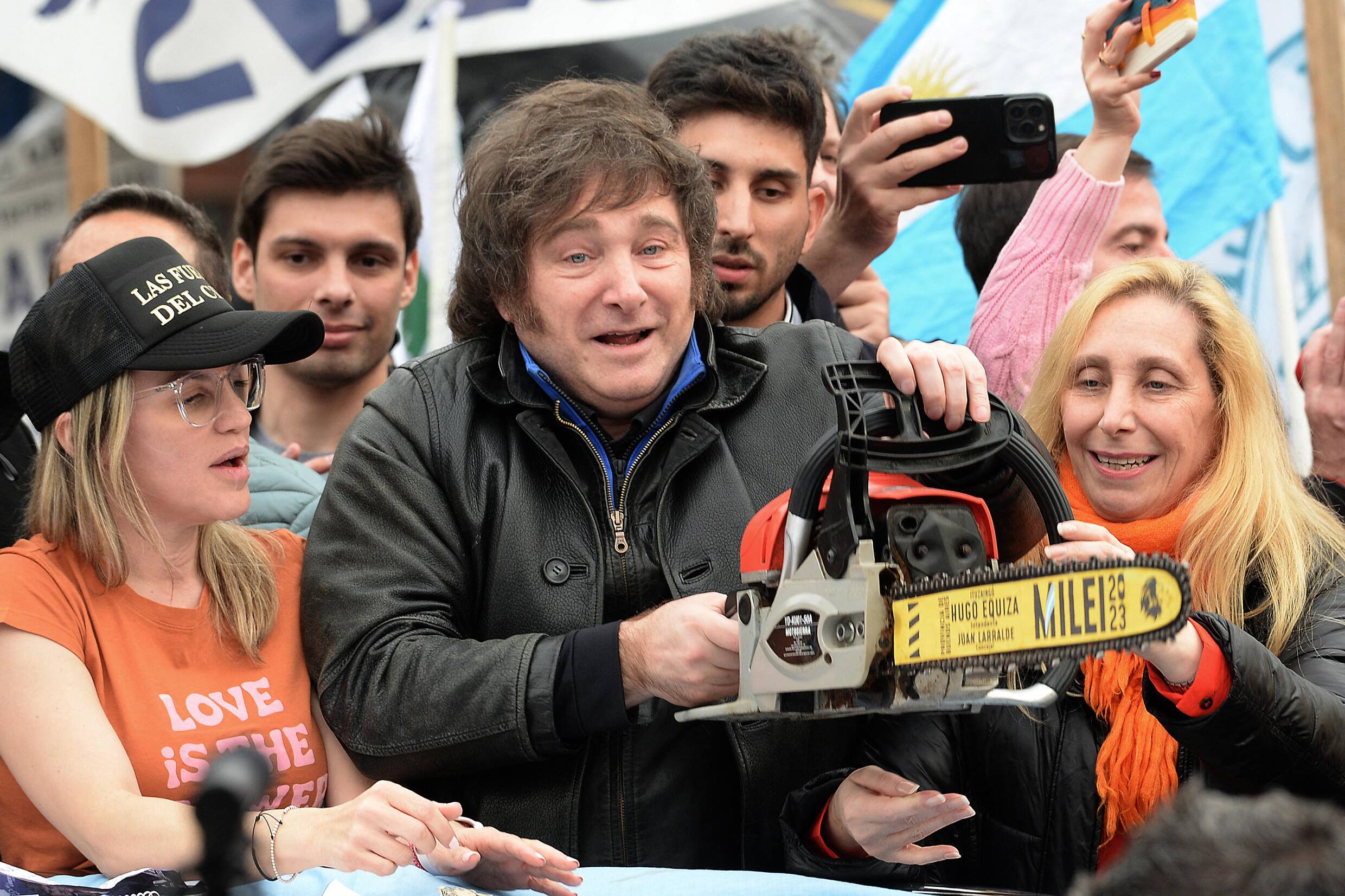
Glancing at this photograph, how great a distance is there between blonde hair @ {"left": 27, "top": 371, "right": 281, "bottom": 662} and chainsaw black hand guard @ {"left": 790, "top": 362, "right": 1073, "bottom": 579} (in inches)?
40.1

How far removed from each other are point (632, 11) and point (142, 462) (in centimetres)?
245

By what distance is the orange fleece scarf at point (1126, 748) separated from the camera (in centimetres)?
190

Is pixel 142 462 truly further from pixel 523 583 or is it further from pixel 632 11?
pixel 632 11

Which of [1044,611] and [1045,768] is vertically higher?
[1044,611]

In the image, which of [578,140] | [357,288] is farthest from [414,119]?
[578,140]

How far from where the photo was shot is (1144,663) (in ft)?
5.86

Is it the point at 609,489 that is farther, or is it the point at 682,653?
the point at 609,489

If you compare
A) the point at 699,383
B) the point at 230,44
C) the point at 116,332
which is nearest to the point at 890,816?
the point at 699,383

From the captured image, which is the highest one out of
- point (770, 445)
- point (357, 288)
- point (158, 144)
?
point (158, 144)

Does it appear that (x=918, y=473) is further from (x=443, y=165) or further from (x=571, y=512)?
(x=443, y=165)

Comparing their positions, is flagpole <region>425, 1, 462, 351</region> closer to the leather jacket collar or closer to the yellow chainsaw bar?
the leather jacket collar

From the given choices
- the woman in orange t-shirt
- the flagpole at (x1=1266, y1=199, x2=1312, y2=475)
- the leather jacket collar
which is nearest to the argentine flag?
the flagpole at (x1=1266, y1=199, x2=1312, y2=475)

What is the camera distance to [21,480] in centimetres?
268

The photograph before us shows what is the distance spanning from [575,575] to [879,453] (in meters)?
0.66
